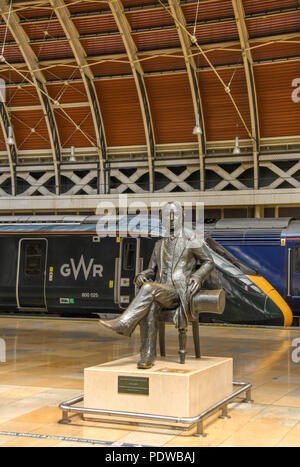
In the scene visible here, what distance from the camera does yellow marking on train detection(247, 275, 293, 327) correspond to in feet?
48.2

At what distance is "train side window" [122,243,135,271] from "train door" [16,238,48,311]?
2338mm

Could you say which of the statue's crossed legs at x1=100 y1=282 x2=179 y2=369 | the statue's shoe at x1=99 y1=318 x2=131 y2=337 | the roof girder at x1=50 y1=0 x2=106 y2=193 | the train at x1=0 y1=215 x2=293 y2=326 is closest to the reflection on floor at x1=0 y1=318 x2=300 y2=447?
the train at x1=0 y1=215 x2=293 y2=326

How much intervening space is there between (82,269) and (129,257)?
1381mm

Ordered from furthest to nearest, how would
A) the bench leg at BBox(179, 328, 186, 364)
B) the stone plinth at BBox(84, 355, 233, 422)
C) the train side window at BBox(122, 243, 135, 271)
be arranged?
the train side window at BBox(122, 243, 135, 271) < the bench leg at BBox(179, 328, 186, 364) < the stone plinth at BBox(84, 355, 233, 422)

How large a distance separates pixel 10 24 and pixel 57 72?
3.40 meters

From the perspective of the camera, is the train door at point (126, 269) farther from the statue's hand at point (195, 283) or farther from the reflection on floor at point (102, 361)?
the statue's hand at point (195, 283)

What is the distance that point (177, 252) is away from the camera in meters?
7.22

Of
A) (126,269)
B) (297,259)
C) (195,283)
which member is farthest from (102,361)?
(297,259)

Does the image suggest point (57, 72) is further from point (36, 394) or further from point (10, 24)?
point (36, 394)

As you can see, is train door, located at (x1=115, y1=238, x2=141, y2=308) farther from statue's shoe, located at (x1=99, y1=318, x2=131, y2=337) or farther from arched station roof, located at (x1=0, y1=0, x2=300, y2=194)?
arched station roof, located at (x1=0, y1=0, x2=300, y2=194)

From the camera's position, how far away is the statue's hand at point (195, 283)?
22.2 feet

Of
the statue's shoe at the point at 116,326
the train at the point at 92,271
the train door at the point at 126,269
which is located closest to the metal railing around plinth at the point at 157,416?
the statue's shoe at the point at 116,326

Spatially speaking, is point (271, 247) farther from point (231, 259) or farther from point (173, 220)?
point (173, 220)

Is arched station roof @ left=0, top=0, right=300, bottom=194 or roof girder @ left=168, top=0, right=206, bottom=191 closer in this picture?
roof girder @ left=168, top=0, right=206, bottom=191
